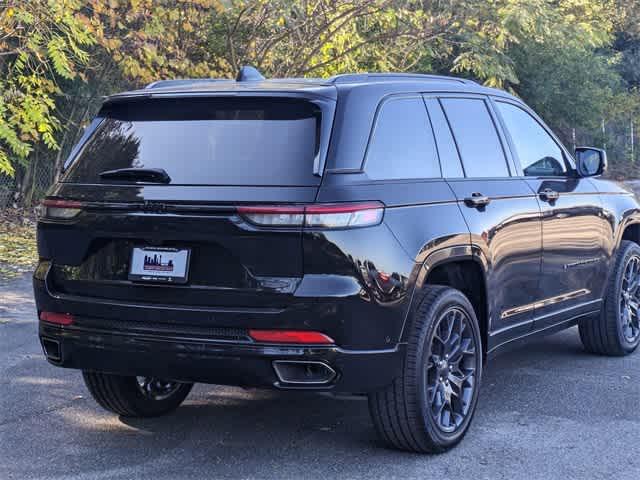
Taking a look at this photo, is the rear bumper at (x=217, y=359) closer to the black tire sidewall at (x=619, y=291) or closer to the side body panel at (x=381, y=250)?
the side body panel at (x=381, y=250)

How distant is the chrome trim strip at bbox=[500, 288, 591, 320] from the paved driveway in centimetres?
53

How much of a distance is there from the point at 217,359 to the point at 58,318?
35.3 inches

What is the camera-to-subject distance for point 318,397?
246 inches

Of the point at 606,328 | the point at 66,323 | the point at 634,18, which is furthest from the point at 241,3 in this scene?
the point at 634,18

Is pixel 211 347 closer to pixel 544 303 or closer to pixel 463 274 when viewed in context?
pixel 463 274

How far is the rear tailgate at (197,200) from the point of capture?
4477mm

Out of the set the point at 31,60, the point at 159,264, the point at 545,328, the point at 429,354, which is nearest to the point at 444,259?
the point at 429,354

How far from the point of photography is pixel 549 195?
20.7 ft

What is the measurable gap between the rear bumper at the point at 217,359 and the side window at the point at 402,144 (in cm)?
83

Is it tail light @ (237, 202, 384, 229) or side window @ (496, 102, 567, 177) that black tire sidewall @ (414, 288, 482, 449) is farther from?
side window @ (496, 102, 567, 177)

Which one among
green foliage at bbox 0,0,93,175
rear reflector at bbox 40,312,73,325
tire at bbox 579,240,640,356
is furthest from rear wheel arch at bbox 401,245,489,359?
green foliage at bbox 0,0,93,175

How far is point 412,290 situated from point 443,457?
34.4 inches

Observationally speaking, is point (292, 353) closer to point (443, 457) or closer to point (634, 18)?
point (443, 457)

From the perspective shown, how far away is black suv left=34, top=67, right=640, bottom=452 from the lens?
4461 millimetres
